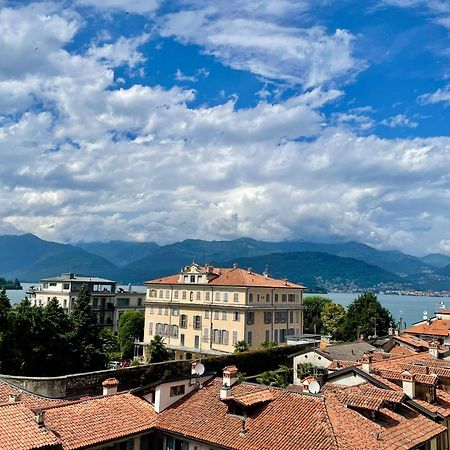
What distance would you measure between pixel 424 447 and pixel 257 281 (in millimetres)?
42955

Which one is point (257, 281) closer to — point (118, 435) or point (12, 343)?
point (12, 343)

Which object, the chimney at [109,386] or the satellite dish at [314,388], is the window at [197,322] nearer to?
the chimney at [109,386]

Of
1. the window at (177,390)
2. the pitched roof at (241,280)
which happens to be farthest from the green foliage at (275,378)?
the pitched roof at (241,280)

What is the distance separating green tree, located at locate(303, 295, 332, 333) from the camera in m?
89.0

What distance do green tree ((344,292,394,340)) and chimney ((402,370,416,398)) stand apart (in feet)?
185

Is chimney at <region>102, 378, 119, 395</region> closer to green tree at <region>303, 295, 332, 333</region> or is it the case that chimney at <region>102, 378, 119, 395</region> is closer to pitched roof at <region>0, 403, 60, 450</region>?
pitched roof at <region>0, 403, 60, 450</region>

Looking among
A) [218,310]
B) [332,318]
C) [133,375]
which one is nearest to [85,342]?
[133,375]

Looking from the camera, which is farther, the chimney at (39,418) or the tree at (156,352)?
the tree at (156,352)

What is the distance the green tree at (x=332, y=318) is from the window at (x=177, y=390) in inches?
2617

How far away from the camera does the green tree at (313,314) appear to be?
292 feet

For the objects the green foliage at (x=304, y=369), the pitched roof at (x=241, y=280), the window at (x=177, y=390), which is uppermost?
the pitched roof at (x=241, y=280)

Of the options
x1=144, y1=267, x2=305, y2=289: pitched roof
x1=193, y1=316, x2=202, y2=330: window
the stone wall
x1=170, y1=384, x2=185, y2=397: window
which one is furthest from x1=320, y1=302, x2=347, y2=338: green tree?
x1=170, y1=384, x2=185, y2=397: window

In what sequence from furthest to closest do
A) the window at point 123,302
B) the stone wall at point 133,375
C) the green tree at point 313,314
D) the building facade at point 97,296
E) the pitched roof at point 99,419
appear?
the green tree at point 313,314, the window at point 123,302, the building facade at point 97,296, the stone wall at point 133,375, the pitched roof at point 99,419

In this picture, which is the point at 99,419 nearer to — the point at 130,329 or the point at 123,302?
the point at 130,329
